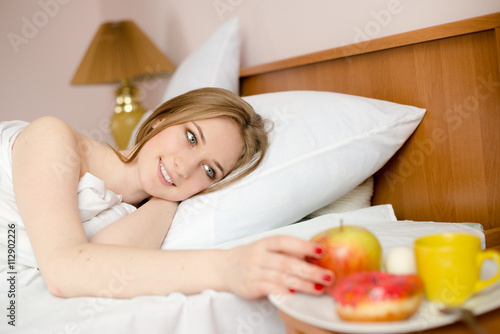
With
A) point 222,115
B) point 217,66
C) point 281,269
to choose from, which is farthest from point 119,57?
point 281,269

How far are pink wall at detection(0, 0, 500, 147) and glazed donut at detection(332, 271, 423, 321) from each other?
2.84 feet

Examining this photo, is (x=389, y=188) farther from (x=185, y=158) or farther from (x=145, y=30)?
(x=145, y=30)

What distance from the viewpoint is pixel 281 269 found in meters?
0.72

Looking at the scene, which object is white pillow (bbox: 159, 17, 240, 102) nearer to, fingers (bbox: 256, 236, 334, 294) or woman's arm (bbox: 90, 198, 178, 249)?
woman's arm (bbox: 90, 198, 178, 249)

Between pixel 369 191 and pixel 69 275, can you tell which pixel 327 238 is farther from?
pixel 369 191

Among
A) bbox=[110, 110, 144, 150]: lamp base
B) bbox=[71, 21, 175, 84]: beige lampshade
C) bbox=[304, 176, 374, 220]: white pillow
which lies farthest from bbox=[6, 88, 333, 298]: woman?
bbox=[71, 21, 175, 84]: beige lampshade

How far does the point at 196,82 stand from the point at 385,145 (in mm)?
806

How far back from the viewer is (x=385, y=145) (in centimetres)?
124

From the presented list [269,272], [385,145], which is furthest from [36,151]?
[385,145]

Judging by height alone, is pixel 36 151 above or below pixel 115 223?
above

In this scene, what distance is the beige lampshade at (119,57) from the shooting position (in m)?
2.57

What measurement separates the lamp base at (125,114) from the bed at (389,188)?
46.7 inches

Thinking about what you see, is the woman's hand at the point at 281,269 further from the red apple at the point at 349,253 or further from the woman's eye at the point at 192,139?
the woman's eye at the point at 192,139

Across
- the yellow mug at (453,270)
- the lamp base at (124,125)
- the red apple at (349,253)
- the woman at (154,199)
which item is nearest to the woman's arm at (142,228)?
the woman at (154,199)
